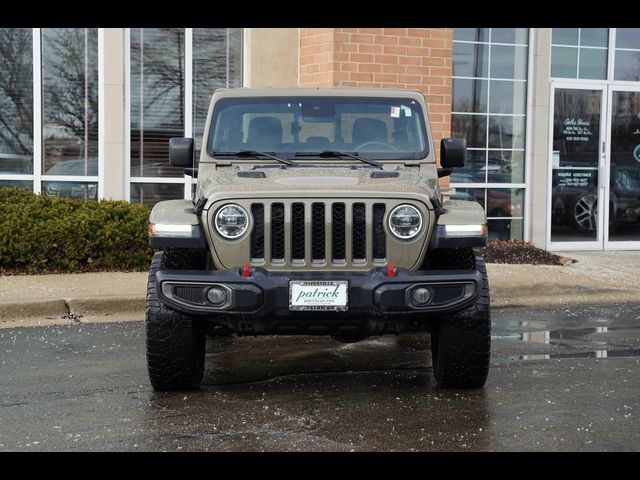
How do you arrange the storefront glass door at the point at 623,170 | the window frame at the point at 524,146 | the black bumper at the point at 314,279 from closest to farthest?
the black bumper at the point at 314,279, the window frame at the point at 524,146, the storefront glass door at the point at 623,170

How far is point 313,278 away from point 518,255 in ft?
25.2

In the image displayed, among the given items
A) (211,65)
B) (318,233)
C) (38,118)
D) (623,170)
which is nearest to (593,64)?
(623,170)

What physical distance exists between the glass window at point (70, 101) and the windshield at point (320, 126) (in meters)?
6.05

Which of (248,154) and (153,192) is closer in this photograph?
(248,154)

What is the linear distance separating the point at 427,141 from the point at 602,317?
3.20 m

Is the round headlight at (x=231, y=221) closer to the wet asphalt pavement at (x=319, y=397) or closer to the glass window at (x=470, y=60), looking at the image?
the wet asphalt pavement at (x=319, y=397)

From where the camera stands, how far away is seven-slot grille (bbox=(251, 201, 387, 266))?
17.9 feet

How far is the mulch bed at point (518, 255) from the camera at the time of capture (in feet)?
40.3

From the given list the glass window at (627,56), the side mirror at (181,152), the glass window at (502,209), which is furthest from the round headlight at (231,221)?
the glass window at (627,56)

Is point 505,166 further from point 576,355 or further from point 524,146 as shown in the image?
point 576,355

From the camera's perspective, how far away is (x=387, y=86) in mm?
12695

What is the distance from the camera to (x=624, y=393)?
5.82 meters
